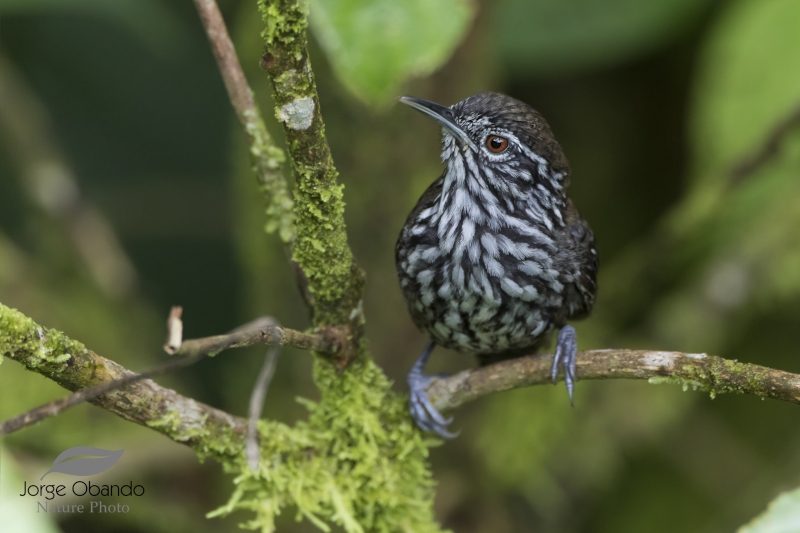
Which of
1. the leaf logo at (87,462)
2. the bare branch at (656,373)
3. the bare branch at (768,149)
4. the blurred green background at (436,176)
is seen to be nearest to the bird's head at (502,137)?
the bare branch at (656,373)

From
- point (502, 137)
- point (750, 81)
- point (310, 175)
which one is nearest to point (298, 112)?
A: point (310, 175)

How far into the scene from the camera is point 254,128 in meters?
2.70

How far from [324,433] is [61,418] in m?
2.35

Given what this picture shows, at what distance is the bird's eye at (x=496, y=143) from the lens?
10.3 feet

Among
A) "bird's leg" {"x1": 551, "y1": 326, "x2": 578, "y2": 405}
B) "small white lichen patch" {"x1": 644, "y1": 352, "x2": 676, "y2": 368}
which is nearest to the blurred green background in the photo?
"bird's leg" {"x1": 551, "y1": 326, "x2": 578, "y2": 405}

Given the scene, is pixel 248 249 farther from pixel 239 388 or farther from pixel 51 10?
pixel 51 10

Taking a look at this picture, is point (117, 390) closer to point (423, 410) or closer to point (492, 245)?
point (423, 410)

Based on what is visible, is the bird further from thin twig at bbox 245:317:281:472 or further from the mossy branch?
thin twig at bbox 245:317:281:472

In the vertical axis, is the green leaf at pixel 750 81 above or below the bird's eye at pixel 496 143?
above

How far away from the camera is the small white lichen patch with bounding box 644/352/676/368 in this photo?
2.20m

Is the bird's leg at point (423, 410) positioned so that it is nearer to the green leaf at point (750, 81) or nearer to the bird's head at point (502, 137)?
the bird's head at point (502, 137)

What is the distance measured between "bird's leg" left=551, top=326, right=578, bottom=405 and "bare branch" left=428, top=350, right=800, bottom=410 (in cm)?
8

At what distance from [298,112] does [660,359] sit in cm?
121

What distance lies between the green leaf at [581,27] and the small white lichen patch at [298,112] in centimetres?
250
